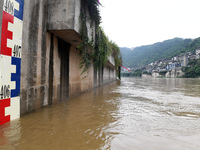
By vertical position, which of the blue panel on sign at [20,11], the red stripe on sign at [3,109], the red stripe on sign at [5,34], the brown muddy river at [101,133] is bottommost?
the brown muddy river at [101,133]

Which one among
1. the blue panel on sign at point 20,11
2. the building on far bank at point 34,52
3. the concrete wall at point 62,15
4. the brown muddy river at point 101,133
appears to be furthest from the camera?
the concrete wall at point 62,15

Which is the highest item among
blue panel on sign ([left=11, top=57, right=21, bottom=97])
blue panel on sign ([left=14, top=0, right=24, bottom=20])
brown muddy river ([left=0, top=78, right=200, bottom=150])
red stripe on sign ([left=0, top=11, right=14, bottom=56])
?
blue panel on sign ([left=14, top=0, right=24, bottom=20])

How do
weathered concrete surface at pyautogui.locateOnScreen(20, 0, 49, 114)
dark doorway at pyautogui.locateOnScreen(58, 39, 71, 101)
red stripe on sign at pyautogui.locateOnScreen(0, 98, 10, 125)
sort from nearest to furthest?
red stripe on sign at pyautogui.locateOnScreen(0, 98, 10, 125)
weathered concrete surface at pyautogui.locateOnScreen(20, 0, 49, 114)
dark doorway at pyautogui.locateOnScreen(58, 39, 71, 101)

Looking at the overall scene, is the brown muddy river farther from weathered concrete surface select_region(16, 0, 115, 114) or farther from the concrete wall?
the concrete wall

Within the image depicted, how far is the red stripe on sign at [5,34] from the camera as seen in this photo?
2599 mm

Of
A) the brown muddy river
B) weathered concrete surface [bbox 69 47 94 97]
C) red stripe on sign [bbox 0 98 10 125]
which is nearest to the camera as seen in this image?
the brown muddy river

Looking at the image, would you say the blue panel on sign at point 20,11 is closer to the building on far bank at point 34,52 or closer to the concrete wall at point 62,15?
the building on far bank at point 34,52

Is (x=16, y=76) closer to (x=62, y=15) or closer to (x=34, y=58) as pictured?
(x=34, y=58)

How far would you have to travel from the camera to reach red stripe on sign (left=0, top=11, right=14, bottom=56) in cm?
260

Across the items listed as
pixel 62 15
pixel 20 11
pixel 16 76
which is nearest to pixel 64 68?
pixel 62 15

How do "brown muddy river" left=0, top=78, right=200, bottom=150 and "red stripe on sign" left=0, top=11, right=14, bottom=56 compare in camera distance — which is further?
"red stripe on sign" left=0, top=11, right=14, bottom=56

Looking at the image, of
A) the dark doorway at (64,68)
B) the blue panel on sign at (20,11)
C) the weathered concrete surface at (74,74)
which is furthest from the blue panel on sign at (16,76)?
the weathered concrete surface at (74,74)

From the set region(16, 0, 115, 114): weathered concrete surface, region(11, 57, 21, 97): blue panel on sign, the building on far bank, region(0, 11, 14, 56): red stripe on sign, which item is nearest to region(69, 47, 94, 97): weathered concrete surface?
region(16, 0, 115, 114): weathered concrete surface

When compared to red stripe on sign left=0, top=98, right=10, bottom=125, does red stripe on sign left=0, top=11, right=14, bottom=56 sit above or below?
above
